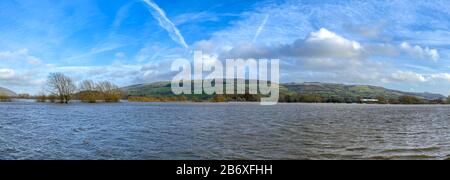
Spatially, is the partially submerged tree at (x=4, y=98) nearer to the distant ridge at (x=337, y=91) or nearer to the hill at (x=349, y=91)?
the distant ridge at (x=337, y=91)

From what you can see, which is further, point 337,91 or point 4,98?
point 337,91

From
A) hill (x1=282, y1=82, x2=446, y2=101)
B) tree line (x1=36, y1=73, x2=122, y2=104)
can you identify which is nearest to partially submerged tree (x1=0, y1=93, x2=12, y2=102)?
tree line (x1=36, y1=73, x2=122, y2=104)

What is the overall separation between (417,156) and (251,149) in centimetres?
627

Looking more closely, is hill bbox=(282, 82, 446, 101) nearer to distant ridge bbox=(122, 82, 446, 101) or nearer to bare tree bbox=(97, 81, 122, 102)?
distant ridge bbox=(122, 82, 446, 101)

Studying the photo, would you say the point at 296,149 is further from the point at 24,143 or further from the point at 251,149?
the point at 24,143

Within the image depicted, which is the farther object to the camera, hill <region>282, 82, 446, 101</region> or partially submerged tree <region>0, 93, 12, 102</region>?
hill <region>282, 82, 446, 101</region>

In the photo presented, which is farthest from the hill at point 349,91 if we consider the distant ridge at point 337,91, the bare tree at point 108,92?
the bare tree at point 108,92

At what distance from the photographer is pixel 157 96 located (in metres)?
145

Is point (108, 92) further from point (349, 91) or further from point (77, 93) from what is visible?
point (349, 91)

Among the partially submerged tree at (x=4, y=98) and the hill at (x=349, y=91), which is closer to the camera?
the partially submerged tree at (x=4, y=98)

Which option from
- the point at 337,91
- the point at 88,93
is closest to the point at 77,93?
the point at 88,93

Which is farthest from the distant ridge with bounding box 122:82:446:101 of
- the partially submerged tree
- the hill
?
the partially submerged tree

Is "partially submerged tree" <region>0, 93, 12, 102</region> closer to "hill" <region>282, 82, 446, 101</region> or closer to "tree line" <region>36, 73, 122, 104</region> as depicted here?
"tree line" <region>36, 73, 122, 104</region>
